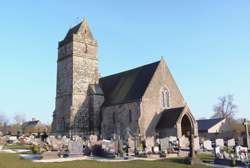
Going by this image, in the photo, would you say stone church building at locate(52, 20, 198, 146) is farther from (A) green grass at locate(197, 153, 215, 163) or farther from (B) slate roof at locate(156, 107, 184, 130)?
(A) green grass at locate(197, 153, 215, 163)

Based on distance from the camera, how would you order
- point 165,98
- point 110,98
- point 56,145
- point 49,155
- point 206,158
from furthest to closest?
point 110,98 < point 165,98 < point 56,145 < point 206,158 < point 49,155

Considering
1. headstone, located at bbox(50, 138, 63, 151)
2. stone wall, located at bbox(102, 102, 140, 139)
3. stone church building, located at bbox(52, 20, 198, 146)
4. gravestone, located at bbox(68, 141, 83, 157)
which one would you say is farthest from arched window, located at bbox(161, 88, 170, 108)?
gravestone, located at bbox(68, 141, 83, 157)

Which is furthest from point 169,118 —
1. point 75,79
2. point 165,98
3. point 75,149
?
point 75,149

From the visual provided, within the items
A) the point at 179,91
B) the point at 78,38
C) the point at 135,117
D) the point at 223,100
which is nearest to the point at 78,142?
the point at 135,117

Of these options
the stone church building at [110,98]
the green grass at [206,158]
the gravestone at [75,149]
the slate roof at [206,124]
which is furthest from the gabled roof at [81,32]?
the green grass at [206,158]

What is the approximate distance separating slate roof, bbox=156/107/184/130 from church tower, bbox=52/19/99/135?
37.3 feet

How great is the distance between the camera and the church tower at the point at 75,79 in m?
42.1

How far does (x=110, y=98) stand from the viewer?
4269cm

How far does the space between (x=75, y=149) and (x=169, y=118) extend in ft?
52.5

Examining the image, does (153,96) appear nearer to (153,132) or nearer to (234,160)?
(153,132)

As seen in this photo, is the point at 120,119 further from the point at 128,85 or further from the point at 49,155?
the point at 49,155

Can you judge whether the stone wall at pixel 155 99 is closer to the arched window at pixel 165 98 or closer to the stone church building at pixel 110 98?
the stone church building at pixel 110 98

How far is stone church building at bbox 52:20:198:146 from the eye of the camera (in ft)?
120

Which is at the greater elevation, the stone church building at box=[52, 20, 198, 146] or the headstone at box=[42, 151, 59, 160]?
the stone church building at box=[52, 20, 198, 146]
